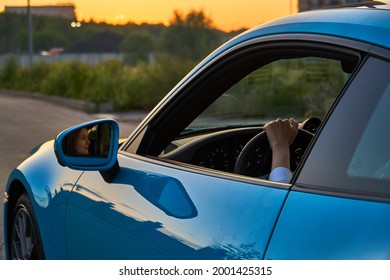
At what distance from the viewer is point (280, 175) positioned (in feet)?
9.30

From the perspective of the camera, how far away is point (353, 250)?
83.7 inches

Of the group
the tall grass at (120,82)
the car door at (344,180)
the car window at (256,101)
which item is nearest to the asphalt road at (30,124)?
the tall grass at (120,82)

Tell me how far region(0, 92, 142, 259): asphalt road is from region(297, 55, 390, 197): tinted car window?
680 centimetres

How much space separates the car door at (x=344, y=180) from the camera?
2.18 meters

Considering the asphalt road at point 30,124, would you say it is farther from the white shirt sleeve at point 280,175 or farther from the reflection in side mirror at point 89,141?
the white shirt sleeve at point 280,175

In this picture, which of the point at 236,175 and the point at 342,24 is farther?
the point at 236,175

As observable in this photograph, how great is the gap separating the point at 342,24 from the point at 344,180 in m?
0.49

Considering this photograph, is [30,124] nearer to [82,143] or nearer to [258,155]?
[82,143]

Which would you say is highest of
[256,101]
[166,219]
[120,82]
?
[120,82]

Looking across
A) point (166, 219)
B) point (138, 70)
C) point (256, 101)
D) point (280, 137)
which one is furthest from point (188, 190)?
point (138, 70)

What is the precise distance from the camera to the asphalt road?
13461 millimetres

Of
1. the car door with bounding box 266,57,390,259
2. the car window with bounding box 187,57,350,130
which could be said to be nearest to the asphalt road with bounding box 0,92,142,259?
the car window with bounding box 187,57,350,130

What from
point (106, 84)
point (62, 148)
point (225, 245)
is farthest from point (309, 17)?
point (106, 84)
